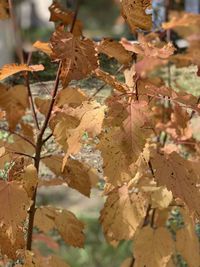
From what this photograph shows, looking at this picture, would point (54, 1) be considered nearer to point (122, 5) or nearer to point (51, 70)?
point (122, 5)

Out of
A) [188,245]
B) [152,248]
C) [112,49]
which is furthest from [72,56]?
[188,245]

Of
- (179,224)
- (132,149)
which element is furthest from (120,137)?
(179,224)

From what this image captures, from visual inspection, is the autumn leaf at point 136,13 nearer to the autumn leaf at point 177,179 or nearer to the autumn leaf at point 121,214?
the autumn leaf at point 177,179

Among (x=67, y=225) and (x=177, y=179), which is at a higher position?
(x=177, y=179)

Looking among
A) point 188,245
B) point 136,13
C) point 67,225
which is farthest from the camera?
point 188,245

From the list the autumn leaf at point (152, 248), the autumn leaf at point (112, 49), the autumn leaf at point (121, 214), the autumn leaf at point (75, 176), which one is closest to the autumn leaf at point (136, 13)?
the autumn leaf at point (112, 49)

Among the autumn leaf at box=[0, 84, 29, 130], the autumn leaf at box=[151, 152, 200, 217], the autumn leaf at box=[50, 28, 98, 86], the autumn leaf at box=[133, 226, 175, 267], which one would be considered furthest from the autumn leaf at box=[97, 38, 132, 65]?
the autumn leaf at box=[133, 226, 175, 267]

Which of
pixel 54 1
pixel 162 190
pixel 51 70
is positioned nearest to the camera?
pixel 54 1

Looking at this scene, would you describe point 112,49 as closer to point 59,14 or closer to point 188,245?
point 59,14
